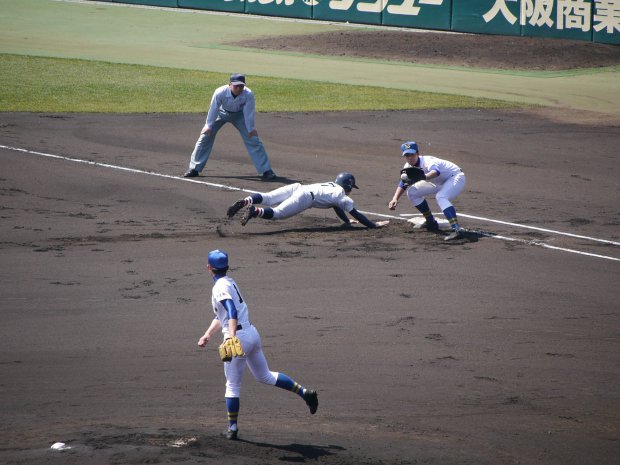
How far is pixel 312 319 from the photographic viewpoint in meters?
11.7

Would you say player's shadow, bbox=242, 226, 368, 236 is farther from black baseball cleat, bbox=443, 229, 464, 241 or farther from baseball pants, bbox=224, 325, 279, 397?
baseball pants, bbox=224, 325, 279, 397

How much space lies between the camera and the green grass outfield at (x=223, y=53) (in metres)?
31.9

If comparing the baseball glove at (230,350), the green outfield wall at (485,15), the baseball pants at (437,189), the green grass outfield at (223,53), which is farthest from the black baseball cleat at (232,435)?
the green outfield wall at (485,15)

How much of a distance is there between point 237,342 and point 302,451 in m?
1.09

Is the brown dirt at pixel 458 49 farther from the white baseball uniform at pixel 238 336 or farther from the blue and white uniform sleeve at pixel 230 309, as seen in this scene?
the blue and white uniform sleeve at pixel 230 309

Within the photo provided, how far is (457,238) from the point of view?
614 inches

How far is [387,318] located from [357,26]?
3242 centimetres

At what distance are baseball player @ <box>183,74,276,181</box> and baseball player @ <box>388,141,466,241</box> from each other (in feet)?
14.4

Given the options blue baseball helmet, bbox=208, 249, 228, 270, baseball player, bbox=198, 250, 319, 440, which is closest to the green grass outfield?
blue baseball helmet, bbox=208, 249, 228, 270

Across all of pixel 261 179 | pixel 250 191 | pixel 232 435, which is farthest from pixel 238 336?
pixel 261 179

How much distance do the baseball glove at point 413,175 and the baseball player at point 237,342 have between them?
699 cm

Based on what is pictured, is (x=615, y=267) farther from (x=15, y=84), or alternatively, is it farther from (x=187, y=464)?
(x=15, y=84)

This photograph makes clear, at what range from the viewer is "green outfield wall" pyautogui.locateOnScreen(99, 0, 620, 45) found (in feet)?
124

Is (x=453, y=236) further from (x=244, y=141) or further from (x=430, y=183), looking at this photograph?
Result: (x=244, y=141)
